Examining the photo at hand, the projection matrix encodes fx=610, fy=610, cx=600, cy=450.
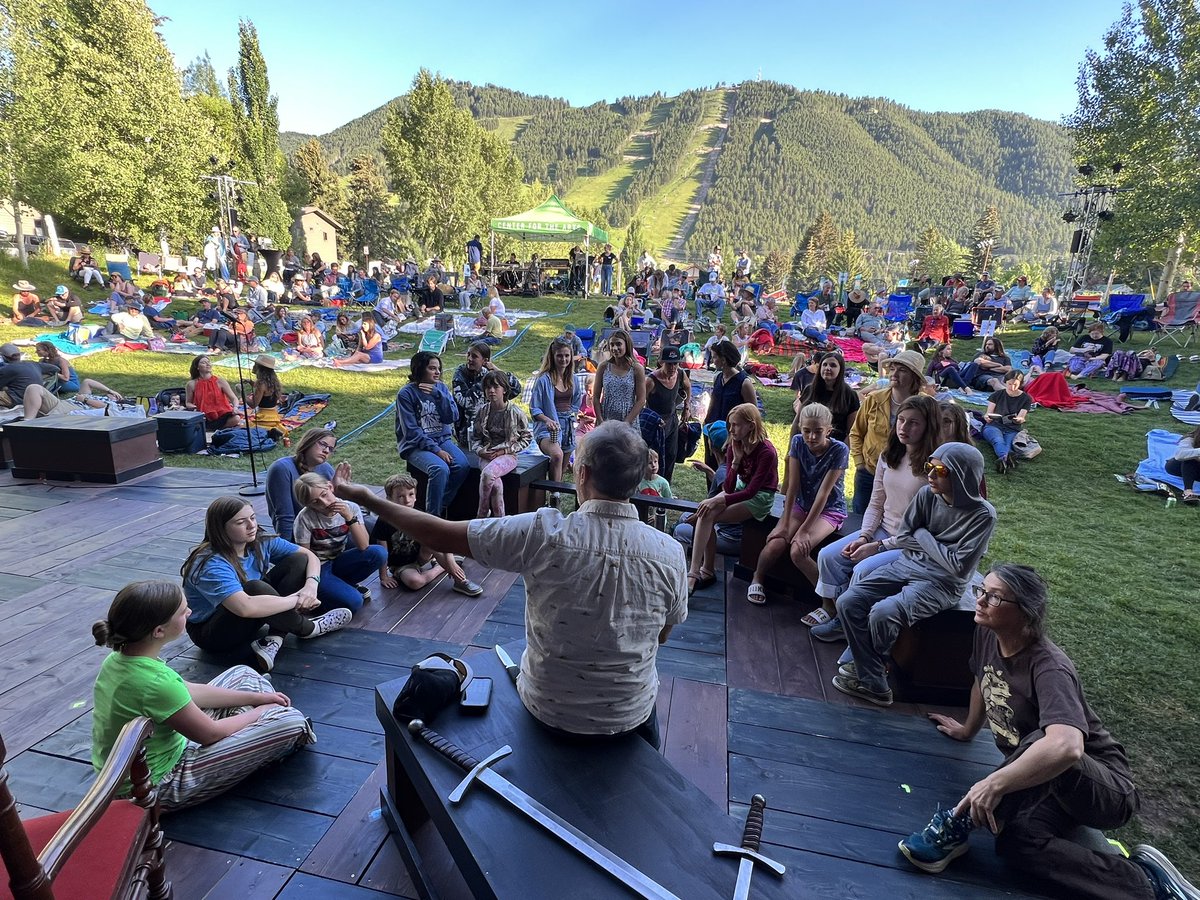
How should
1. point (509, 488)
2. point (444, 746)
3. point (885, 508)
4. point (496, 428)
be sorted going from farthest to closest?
point (496, 428) → point (509, 488) → point (885, 508) → point (444, 746)

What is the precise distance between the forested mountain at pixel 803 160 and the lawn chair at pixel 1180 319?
107 meters

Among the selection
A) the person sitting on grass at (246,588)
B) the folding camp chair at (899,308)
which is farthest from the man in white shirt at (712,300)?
the person sitting on grass at (246,588)

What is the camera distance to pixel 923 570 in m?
3.18

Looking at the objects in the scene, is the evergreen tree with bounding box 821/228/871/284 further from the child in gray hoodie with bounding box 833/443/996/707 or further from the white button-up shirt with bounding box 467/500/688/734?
the white button-up shirt with bounding box 467/500/688/734

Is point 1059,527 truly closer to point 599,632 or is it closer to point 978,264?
point 599,632

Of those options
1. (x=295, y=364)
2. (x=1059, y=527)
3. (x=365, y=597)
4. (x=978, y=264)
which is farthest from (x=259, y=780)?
(x=978, y=264)

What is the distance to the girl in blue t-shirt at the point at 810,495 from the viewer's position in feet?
13.1

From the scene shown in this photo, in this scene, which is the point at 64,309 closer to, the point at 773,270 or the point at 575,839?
the point at 575,839

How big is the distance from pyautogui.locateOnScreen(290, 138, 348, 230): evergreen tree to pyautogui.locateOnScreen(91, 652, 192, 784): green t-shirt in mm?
55870

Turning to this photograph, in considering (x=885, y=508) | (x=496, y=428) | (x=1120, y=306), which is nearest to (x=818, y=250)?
(x=1120, y=306)

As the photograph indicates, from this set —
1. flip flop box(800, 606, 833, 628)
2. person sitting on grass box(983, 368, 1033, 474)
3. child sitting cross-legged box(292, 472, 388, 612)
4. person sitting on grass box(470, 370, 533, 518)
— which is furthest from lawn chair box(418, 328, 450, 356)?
flip flop box(800, 606, 833, 628)

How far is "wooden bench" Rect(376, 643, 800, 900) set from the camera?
1546 mm

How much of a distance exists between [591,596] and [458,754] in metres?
0.67

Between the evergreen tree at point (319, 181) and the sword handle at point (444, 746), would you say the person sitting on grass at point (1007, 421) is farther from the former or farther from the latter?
the evergreen tree at point (319, 181)
